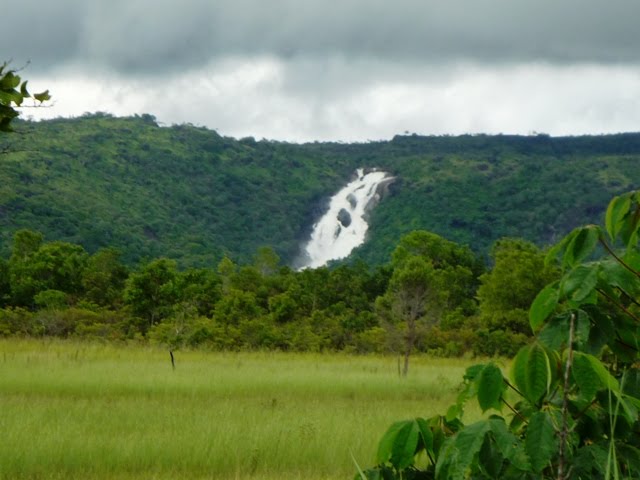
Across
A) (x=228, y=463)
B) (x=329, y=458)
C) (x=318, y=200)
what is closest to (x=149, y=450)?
(x=228, y=463)

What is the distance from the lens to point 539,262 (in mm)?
31266

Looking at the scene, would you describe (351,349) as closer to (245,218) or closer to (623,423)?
(623,423)

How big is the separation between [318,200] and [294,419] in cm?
10984

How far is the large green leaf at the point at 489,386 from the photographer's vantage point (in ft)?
6.40

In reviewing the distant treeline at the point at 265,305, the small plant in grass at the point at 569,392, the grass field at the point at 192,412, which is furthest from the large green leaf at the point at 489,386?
the distant treeline at the point at 265,305

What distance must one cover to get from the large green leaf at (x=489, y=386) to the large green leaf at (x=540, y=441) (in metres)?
0.10

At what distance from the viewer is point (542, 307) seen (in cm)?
212

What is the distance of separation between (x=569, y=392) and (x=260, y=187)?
117 meters

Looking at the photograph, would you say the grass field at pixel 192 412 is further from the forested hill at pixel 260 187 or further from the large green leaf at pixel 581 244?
the forested hill at pixel 260 187

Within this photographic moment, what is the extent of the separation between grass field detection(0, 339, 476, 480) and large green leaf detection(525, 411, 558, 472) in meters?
5.83

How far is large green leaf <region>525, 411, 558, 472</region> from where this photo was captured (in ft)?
6.15

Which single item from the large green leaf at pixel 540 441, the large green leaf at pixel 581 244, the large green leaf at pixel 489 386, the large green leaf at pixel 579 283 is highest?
the large green leaf at pixel 581 244

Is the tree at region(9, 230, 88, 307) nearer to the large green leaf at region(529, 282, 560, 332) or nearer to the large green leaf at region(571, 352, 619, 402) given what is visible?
the large green leaf at region(529, 282, 560, 332)

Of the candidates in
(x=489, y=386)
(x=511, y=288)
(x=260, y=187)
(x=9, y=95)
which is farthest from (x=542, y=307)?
(x=260, y=187)
